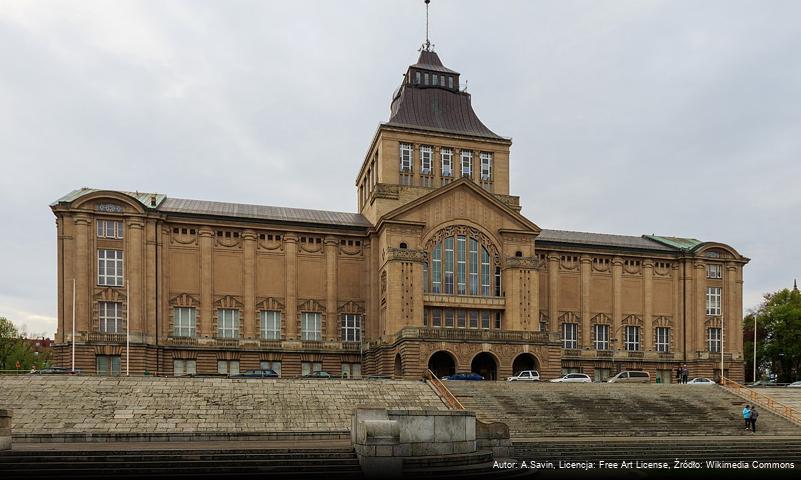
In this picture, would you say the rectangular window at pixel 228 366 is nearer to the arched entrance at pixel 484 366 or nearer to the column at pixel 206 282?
the column at pixel 206 282

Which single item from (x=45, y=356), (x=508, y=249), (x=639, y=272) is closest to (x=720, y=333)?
(x=639, y=272)

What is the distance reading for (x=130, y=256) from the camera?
59156 mm

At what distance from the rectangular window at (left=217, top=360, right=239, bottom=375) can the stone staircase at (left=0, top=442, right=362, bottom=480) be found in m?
34.3

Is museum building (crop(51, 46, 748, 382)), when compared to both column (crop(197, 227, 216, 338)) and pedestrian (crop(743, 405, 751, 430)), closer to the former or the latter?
column (crop(197, 227, 216, 338))

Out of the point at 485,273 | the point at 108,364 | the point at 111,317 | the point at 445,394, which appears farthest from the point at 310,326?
the point at 445,394

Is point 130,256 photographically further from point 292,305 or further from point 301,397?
point 301,397

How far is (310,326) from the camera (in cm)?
6366

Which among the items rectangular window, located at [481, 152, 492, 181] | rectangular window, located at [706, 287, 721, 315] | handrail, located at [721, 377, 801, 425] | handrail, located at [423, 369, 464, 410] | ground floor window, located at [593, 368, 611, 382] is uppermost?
rectangular window, located at [481, 152, 492, 181]

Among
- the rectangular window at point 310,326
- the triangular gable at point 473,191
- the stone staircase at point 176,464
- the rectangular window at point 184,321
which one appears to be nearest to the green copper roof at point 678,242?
the triangular gable at point 473,191

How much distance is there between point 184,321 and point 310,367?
10718 mm

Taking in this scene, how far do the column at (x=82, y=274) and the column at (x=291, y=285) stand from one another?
589 inches

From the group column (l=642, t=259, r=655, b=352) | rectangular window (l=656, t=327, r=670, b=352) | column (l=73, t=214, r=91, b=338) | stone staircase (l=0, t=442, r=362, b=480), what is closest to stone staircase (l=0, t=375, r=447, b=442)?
stone staircase (l=0, t=442, r=362, b=480)

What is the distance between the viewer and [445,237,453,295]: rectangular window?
6284 centimetres

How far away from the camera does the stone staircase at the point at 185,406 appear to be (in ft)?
117
